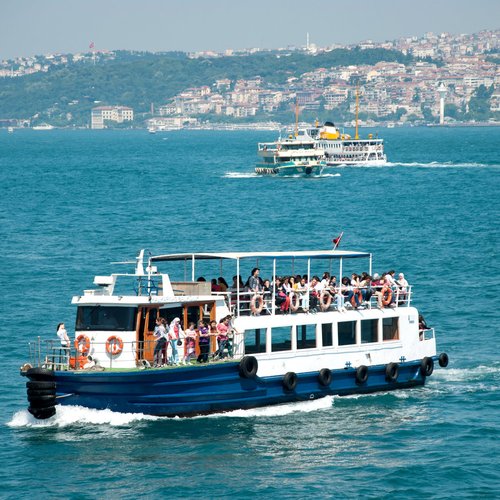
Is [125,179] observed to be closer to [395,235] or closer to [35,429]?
[395,235]

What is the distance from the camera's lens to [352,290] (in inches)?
1373

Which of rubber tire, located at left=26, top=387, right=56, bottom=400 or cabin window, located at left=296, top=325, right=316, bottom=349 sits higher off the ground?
cabin window, located at left=296, top=325, right=316, bottom=349

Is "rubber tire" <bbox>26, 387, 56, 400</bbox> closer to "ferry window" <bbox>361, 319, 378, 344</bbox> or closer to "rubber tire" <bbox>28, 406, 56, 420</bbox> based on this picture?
"rubber tire" <bbox>28, 406, 56, 420</bbox>

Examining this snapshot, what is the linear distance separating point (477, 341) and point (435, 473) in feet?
45.8

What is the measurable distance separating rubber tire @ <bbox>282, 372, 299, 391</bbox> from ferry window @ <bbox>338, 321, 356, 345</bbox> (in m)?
2.44

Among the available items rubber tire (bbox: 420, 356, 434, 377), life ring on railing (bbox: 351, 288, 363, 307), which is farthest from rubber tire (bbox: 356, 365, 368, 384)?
rubber tire (bbox: 420, 356, 434, 377)

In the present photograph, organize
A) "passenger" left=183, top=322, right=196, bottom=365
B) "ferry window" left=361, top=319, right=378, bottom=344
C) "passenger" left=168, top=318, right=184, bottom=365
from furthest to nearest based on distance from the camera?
"ferry window" left=361, top=319, right=378, bottom=344 < "passenger" left=183, top=322, right=196, bottom=365 < "passenger" left=168, top=318, right=184, bottom=365

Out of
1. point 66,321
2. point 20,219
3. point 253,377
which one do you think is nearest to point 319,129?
point 20,219

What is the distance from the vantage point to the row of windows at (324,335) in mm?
33000

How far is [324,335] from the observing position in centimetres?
3388

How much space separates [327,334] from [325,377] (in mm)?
1376

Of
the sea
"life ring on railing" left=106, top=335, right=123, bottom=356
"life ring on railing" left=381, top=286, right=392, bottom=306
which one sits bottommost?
the sea

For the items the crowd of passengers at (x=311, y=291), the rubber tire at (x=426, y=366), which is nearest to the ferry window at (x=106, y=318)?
the crowd of passengers at (x=311, y=291)

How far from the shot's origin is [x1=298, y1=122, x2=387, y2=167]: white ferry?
162625 millimetres
